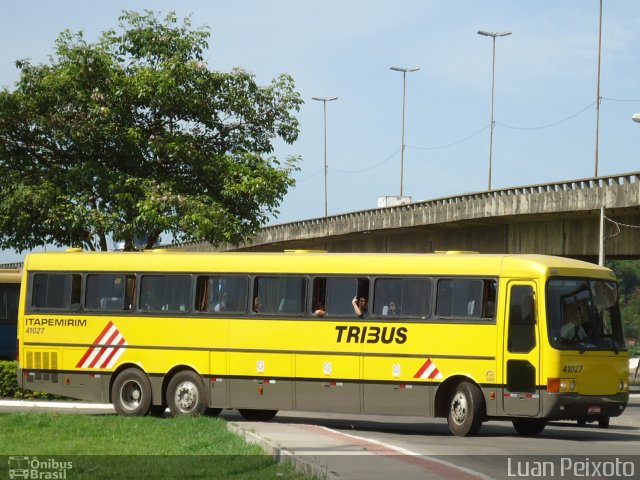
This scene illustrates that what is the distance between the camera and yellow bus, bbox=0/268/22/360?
38750 millimetres

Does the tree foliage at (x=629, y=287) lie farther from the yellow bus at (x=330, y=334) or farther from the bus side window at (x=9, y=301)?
the yellow bus at (x=330, y=334)

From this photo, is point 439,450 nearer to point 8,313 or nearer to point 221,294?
point 221,294

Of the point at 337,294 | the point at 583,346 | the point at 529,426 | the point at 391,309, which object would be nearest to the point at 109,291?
the point at 337,294

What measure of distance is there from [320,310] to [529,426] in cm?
415

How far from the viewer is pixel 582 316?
2152 cm

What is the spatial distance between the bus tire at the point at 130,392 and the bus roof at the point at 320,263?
2.00 meters

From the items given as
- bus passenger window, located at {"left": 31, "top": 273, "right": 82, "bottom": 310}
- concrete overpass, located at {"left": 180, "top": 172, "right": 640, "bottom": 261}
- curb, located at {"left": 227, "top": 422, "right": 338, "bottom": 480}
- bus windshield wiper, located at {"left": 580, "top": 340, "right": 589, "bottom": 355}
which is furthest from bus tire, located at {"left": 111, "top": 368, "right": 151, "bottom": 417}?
concrete overpass, located at {"left": 180, "top": 172, "right": 640, "bottom": 261}

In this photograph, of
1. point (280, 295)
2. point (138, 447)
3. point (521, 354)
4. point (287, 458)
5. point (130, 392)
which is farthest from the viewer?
point (130, 392)

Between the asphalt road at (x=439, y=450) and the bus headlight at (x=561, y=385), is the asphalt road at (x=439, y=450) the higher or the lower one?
the lower one

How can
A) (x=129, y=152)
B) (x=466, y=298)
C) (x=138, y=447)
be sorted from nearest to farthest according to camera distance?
(x=138, y=447)
(x=466, y=298)
(x=129, y=152)

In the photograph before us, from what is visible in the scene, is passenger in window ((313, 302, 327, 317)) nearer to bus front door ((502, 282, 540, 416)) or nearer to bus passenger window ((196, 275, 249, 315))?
bus passenger window ((196, 275, 249, 315))

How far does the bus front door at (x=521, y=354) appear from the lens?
21.0m

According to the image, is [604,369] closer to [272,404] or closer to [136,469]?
[272,404]
